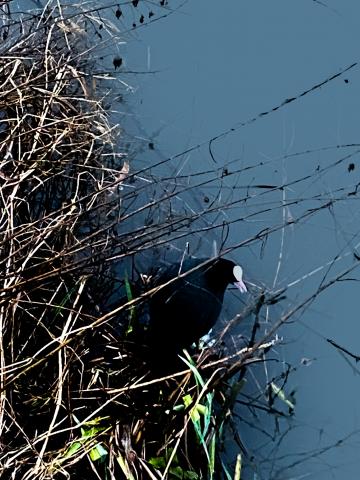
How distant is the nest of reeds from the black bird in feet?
0.20

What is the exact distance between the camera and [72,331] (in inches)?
76.9

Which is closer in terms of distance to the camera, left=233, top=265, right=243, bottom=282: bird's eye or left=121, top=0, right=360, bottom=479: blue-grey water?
left=233, top=265, right=243, bottom=282: bird's eye

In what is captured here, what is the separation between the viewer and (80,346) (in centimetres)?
213

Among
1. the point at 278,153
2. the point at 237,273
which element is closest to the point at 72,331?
the point at 237,273

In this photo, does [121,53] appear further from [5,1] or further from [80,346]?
[80,346]

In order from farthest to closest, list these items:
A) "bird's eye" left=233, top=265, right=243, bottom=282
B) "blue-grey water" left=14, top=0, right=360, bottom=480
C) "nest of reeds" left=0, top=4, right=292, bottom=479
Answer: "blue-grey water" left=14, top=0, right=360, bottom=480
"bird's eye" left=233, top=265, right=243, bottom=282
"nest of reeds" left=0, top=4, right=292, bottom=479

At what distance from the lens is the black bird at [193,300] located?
209cm

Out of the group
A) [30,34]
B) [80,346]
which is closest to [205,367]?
[80,346]

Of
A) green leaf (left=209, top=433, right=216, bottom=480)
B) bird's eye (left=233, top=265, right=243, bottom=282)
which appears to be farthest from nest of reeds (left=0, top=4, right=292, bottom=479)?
bird's eye (left=233, top=265, right=243, bottom=282)

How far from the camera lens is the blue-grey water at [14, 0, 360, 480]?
2.23 m

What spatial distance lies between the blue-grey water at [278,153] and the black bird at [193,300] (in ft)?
0.41

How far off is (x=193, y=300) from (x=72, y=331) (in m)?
0.30

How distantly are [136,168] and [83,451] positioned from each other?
816 millimetres

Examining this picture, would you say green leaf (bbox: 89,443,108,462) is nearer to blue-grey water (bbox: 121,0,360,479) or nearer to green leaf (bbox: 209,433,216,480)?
green leaf (bbox: 209,433,216,480)
